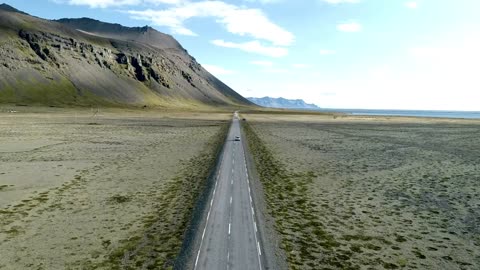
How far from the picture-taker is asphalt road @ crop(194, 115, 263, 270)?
16.6 meters

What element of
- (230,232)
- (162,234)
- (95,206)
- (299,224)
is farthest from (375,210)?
(95,206)

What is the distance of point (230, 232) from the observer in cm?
2025

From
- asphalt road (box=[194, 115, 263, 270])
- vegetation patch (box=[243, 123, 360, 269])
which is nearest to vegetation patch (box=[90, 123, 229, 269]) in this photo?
asphalt road (box=[194, 115, 263, 270])

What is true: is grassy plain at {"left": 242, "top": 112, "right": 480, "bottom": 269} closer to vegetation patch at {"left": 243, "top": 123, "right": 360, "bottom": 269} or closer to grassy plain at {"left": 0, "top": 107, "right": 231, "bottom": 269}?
vegetation patch at {"left": 243, "top": 123, "right": 360, "bottom": 269}

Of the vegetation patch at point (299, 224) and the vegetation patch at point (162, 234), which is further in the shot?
the vegetation patch at point (299, 224)

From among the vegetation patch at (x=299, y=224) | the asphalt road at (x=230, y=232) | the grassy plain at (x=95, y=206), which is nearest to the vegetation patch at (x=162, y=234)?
the grassy plain at (x=95, y=206)

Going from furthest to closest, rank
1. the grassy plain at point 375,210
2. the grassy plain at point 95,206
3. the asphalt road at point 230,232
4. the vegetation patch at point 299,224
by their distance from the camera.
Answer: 1. the grassy plain at point 375,210
2. the grassy plain at point 95,206
3. the vegetation patch at point 299,224
4. the asphalt road at point 230,232

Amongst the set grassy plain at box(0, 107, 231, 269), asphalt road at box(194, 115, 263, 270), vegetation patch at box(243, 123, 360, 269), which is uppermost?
asphalt road at box(194, 115, 263, 270)

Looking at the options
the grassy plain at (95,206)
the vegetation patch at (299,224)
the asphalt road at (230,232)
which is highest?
the asphalt road at (230,232)

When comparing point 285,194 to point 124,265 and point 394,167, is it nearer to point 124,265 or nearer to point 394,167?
point 124,265

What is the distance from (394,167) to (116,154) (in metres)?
38.4

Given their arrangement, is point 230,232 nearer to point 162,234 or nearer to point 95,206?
point 162,234

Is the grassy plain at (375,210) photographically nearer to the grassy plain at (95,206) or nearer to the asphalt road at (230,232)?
the asphalt road at (230,232)

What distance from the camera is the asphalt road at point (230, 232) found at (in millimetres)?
16594
